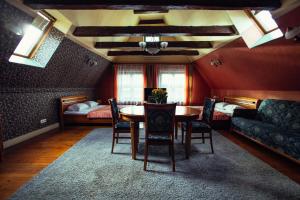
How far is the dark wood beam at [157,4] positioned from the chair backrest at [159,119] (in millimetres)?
1308

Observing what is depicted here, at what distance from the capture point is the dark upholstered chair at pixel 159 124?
2.42m

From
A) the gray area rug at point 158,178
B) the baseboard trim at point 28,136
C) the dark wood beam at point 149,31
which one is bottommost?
the gray area rug at point 158,178

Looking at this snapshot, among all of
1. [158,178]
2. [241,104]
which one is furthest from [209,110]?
[241,104]

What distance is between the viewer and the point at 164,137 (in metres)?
2.51

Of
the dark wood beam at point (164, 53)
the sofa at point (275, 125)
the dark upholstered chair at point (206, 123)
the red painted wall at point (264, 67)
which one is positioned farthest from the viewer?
the dark wood beam at point (164, 53)

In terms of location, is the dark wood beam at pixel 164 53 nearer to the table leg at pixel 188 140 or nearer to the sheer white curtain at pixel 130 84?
the sheer white curtain at pixel 130 84

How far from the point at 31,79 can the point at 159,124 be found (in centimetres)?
278

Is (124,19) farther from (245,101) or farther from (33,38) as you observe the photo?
(245,101)

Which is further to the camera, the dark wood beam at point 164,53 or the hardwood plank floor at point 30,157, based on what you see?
the dark wood beam at point 164,53

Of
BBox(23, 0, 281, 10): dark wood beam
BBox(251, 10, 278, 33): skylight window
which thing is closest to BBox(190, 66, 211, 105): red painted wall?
BBox(251, 10, 278, 33): skylight window

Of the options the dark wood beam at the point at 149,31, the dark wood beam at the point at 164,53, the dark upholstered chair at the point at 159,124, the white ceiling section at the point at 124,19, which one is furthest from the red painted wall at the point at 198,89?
the dark upholstered chair at the point at 159,124

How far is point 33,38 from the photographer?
3.46m

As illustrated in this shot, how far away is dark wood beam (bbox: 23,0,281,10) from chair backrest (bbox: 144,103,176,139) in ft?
4.29

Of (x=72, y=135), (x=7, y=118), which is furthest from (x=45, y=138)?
(x=7, y=118)
